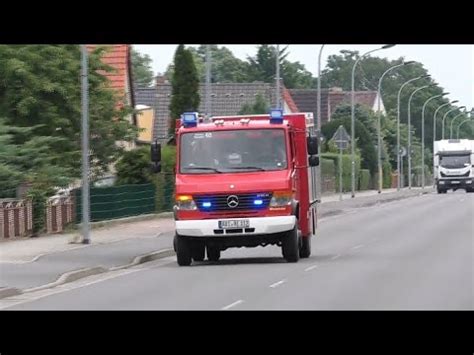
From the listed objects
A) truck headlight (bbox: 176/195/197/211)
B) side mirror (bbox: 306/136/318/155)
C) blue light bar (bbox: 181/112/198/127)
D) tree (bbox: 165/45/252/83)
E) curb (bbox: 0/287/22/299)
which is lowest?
curb (bbox: 0/287/22/299)

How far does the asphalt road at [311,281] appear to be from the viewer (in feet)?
58.0

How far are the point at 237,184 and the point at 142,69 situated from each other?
403 ft

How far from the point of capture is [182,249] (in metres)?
25.2

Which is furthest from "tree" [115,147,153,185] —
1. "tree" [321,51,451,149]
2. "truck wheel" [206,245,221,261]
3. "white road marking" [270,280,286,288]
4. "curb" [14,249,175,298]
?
"tree" [321,51,451,149]

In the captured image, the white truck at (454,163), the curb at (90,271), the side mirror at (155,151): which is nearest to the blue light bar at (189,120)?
the side mirror at (155,151)

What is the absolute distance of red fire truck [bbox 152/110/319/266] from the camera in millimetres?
24250

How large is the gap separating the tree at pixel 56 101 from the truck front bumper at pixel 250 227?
1154 centimetres

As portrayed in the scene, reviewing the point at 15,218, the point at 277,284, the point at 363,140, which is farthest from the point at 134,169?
the point at 363,140

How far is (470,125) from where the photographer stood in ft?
598

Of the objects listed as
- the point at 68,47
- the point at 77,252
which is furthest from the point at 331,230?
the point at 77,252

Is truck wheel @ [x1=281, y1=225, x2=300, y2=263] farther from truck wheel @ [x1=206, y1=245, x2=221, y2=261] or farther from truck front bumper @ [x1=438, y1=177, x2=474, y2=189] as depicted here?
truck front bumper @ [x1=438, y1=177, x2=474, y2=189]

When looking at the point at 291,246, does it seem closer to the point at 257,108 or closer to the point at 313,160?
the point at 313,160
